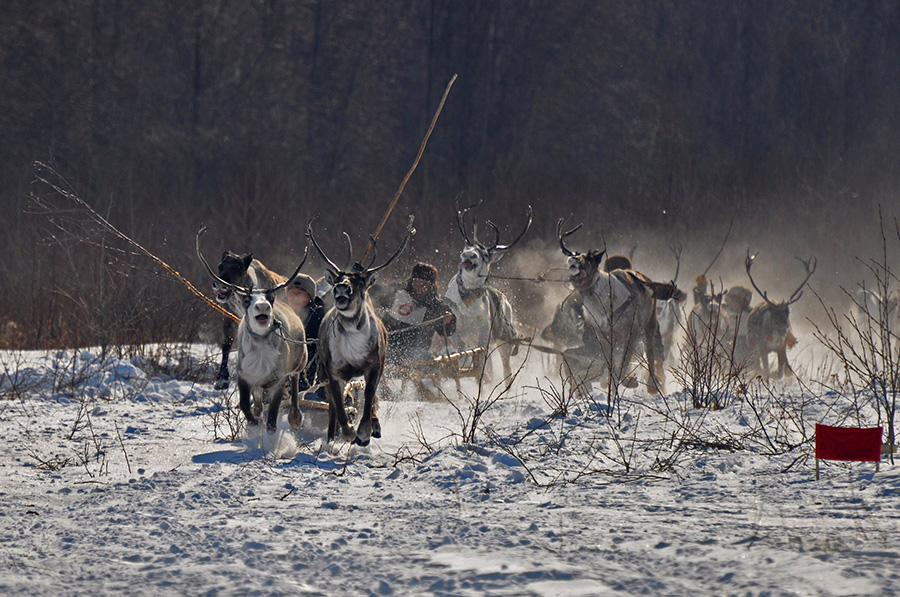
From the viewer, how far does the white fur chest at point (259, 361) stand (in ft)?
24.8

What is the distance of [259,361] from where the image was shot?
7.57m

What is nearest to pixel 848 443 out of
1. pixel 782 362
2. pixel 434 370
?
pixel 434 370

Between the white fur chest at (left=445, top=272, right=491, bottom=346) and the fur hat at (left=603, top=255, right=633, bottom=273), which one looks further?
the fur hat at (left=603, top=255, right=633, bottom=273)

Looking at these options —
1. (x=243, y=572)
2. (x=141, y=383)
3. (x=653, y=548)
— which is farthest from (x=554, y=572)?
(x=141, y=383)

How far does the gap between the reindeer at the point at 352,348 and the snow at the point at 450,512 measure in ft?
0.80

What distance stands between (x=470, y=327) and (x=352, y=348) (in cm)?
469

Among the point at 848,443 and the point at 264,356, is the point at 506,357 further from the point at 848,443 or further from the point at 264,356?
the point at 848,443

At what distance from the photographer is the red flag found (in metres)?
5.66

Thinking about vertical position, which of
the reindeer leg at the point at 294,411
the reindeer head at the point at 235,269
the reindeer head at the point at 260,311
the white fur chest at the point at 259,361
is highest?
the reindeer head at the point at 235,269

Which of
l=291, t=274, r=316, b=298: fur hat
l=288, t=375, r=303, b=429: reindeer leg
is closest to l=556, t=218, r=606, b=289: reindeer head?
l=291, t=274, r=316, b=298: fur hat

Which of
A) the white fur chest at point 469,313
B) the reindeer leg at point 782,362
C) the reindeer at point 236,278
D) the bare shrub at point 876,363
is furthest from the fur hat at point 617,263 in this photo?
the reindeer at point 236,278

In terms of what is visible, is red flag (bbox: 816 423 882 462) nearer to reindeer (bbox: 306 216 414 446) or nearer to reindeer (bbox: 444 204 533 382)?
reindeer (bbox: 306 216 414 446)

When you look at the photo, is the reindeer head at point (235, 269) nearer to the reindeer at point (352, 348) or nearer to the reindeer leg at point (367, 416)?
the reindeer at point (352, 348)

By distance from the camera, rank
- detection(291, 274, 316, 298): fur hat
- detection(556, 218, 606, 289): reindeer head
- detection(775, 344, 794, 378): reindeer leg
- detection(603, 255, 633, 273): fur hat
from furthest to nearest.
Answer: detection(775, 344, 794, 378): reindeer leg
detection(603, 255, 633, 273): fur hat
detection(556, 218, 606, 289): reindeer head
detection(291, 274, 316, 298): fur hat
